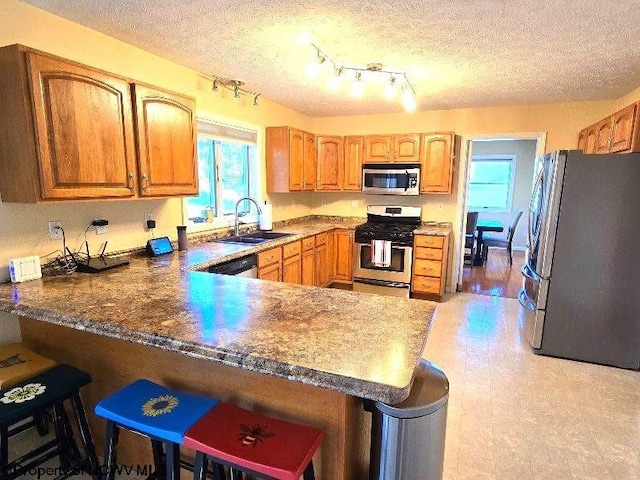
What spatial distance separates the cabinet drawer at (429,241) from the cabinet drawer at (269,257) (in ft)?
5.96

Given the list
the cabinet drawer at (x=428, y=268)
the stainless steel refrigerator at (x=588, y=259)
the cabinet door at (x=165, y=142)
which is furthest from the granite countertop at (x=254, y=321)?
the cabinet drawer at (x=428, y=268)

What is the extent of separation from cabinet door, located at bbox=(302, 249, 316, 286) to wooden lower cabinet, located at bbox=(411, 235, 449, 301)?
4.11ft

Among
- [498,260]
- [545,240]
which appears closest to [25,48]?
[545,240]

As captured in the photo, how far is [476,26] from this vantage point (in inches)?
83.5

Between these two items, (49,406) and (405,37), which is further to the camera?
(405,37)

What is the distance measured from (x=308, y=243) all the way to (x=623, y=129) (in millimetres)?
3004

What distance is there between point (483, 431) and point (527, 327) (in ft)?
5.06

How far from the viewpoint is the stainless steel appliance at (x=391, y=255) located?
14.4 feet

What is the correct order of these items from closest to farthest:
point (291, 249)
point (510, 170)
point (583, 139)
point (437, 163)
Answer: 1. point (291, 249)
2. point (583, 139)
3. point (437, 163)
4. point (510, 170)

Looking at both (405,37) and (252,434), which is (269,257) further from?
(252,434)

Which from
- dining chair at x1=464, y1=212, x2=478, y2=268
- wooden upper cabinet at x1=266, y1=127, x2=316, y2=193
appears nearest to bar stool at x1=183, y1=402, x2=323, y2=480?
wooden upper cabinet at x1=266, y1=127, x2=316, y2=193

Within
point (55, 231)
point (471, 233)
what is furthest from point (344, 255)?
point (55, 231)

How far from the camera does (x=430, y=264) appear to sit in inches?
171

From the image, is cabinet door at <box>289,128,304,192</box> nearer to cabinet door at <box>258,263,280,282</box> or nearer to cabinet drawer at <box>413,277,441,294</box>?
Answer: cabinet door at <box>258,263,280,282</box>
